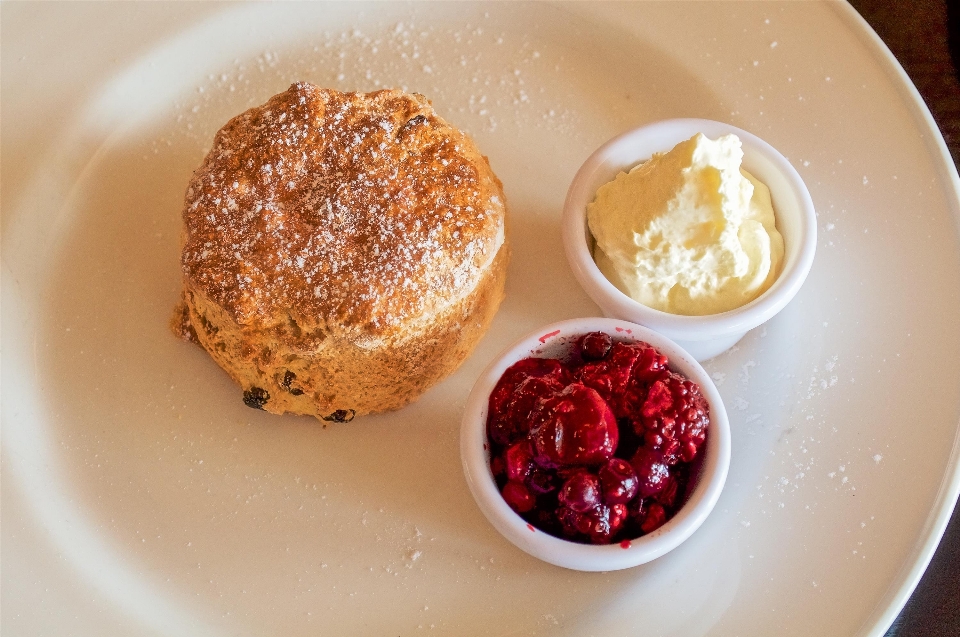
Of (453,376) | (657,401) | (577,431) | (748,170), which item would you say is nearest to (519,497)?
(577,431)

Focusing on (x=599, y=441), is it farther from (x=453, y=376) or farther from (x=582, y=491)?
(x=453, y=376)

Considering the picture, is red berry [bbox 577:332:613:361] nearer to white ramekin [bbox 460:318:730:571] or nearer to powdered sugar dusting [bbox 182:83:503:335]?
white ramekin [bbox 460:318:730:571]

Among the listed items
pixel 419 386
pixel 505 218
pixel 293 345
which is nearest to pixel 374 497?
pixel 419 386

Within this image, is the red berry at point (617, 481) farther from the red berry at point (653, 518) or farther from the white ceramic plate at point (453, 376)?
the white ceramic plate at point (453, 376)

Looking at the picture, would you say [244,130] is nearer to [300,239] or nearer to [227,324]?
[300,239]

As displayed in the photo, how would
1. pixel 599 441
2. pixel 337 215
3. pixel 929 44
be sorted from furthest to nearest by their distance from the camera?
1. pixel 929 44
2. pixel 337 215
3. pixel 599 441

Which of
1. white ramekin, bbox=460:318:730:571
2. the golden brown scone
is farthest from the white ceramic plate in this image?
white ramekin, bbox=460:318:730:571

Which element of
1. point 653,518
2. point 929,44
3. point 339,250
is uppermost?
point 339,250
